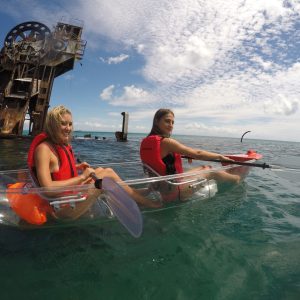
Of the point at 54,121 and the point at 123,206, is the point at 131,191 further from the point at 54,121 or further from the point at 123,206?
the point at 54,121

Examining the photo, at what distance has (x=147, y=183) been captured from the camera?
485cm

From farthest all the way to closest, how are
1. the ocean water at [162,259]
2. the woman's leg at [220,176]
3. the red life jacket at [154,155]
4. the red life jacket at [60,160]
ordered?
the woman's leg at [220,176], the red life jacket at [154,155], the red life jacket at [60,160], the ocean water at [162,259]

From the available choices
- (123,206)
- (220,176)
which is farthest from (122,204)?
(220,176)

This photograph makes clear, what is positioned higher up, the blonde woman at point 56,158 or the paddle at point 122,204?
the blonde woman at point 56,158

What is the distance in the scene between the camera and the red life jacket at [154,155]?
5.15 m

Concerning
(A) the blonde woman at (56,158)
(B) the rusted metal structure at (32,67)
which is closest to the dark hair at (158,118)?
(A) the blonde woman at (56,158)

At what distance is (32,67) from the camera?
26.3 metres

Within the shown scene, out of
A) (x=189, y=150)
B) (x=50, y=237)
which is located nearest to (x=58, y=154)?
(x=50, y=237)

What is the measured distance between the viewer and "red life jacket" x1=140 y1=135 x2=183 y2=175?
5152 mm

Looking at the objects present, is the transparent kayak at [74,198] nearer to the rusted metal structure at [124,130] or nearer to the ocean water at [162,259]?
the ocean water at [162,259]

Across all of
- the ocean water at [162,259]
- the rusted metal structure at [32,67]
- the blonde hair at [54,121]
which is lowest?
the ocean water at [162,259]

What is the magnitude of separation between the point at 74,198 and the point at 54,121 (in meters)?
1.09

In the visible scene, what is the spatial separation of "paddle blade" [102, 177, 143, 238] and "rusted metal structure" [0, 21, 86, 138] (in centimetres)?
2301

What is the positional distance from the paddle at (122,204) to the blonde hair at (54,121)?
845 millimetres
